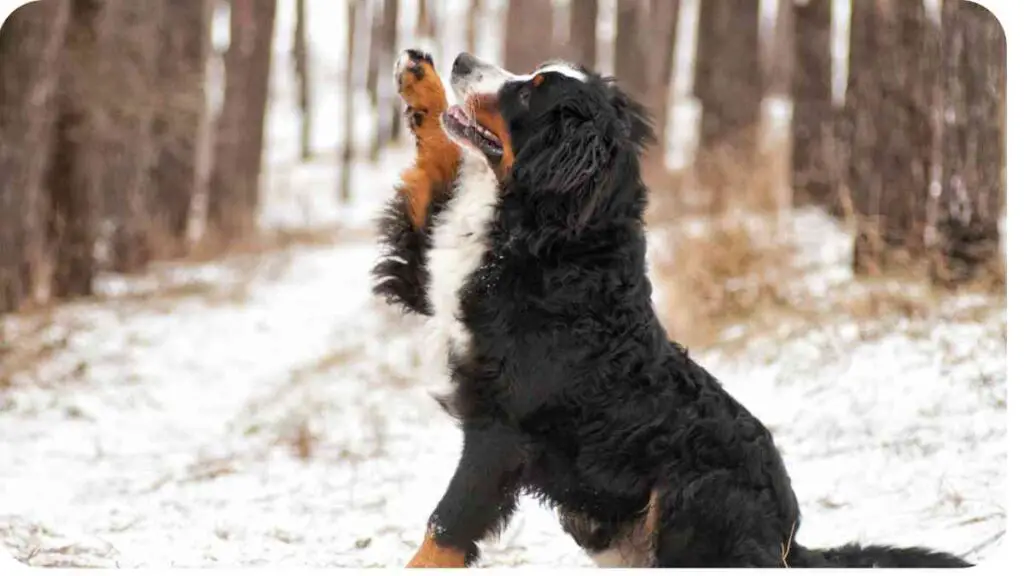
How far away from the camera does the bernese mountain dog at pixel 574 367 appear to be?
2930 millimetres

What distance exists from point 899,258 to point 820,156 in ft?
7.73

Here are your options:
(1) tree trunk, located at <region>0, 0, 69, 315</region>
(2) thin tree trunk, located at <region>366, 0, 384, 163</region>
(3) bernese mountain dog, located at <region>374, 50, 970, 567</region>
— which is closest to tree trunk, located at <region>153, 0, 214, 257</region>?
(1) tree trunk, located at <region>0, 0, 69, 315</region>

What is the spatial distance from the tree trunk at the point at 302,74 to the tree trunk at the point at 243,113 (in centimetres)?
63

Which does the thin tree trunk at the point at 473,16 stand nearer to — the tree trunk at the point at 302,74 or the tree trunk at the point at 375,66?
the tree trunk at the point at 375,66

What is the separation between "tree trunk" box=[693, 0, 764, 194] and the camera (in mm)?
11469

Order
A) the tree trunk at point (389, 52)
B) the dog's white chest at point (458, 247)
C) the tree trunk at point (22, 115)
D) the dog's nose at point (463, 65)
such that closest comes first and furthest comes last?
1. the dog's white chest at point (458, 247)
2. the dog's nose at point (463, 65)
3. the tree trunk at point (22, 115)
4. the tree trunk at point (389, 52)

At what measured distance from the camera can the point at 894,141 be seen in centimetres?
639

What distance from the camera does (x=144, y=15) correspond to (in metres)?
9.79

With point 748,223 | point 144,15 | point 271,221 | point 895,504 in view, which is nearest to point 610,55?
point 271,221

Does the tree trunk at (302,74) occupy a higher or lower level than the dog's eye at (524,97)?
higher

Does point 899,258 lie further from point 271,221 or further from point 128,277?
point 271,221

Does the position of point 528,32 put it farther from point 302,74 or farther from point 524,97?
point 524,97

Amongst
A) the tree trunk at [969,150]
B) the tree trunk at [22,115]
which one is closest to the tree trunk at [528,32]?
the tree trunk at [22,115]

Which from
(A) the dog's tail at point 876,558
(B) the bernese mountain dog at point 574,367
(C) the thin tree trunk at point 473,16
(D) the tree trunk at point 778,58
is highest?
(C) the thin tree trunk at point 473,16
